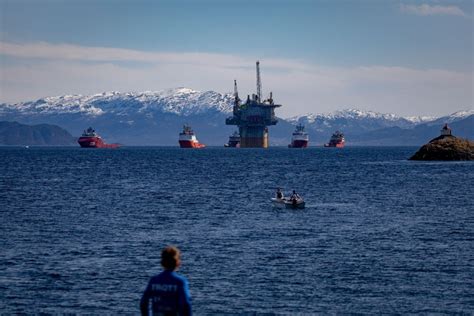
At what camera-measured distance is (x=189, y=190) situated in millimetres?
110688

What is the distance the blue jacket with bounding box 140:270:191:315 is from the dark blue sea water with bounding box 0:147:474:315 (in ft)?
53.4

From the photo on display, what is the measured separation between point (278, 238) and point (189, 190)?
178ft

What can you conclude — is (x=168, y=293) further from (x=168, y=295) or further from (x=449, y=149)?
(x=449, y=149)

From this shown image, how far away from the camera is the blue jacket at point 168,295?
60.0 feet

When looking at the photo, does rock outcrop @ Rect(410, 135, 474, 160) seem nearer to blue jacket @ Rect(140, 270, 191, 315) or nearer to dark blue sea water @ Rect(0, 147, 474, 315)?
dark blue sea water @ Rect(0, 147, 474, 315)

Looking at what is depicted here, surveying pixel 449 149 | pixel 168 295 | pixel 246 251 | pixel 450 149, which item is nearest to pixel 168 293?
pixel 168 295

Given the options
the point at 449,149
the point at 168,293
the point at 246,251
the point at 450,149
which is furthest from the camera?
the point at 450,149

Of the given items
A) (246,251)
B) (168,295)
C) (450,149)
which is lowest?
(246,251)

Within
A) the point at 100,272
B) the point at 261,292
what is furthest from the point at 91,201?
the point at 261,292

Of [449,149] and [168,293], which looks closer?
[168,293]

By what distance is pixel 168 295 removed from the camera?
1855 cm

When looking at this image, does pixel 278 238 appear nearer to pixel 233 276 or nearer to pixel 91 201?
pixel 233 276

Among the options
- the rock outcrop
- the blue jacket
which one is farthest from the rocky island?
the blue jacket

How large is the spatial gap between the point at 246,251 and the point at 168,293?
31.9m
